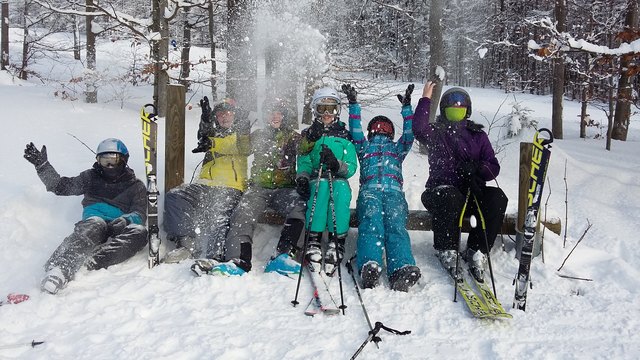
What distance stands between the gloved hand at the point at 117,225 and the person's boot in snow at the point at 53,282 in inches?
31.3

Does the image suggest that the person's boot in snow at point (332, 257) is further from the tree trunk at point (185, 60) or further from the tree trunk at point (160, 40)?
the tree trunk at point (160, 40)

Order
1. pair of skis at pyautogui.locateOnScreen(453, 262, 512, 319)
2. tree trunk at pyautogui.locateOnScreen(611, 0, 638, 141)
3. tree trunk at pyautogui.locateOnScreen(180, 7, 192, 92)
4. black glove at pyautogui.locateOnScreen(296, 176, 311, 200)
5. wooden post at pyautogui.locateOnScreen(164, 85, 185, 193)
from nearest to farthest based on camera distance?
1. pair of skis at pyautogui.locateOnScreen(453, 262, 512, 319)
2. black glove at pyautogui.locateOnScreen(296, 176, 311, 200)
3. wooden post at pyautogui.locateOnScreen(164, 85, 185, 193)
4. tree trunk at pyautogui.locateOnScreen(611, 0, 638, 141)
5. tree trunk at pyautogui.locateOnScreen(180, 7, 192, 92)

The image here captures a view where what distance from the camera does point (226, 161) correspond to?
513 cm

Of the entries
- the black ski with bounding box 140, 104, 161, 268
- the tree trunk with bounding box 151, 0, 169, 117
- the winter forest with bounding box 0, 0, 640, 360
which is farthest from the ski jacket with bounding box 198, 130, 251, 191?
the tree trunk with bounding box 151, 0, 169, 117

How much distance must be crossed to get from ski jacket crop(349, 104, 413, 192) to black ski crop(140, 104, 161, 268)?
6.68ft

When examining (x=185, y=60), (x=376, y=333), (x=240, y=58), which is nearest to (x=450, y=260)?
(x=376, y=333)

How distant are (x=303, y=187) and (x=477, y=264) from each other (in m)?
1.79

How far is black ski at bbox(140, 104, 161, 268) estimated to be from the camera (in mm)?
4441

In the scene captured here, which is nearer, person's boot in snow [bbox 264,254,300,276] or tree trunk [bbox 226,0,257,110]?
person's boot in snow [bbox 264,254,300,276]

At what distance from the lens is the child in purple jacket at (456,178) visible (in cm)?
435

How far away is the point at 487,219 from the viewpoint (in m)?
4.34

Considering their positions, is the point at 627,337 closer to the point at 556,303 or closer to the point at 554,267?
the point at 556,303

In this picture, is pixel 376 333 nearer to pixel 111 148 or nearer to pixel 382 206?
pixel 382 206

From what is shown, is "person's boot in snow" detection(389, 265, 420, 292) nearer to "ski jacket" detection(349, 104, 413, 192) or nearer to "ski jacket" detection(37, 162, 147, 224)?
"ski jacket" detection(349, 104, 413, 192)
